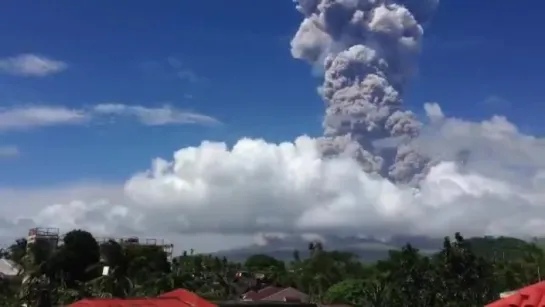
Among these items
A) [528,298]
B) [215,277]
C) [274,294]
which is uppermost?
[215,277]

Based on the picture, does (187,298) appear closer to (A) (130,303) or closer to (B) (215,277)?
(A) (130,303)

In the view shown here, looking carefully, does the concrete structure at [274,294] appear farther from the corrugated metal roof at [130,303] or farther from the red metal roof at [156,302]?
the corrugated metal roof at [130,303]

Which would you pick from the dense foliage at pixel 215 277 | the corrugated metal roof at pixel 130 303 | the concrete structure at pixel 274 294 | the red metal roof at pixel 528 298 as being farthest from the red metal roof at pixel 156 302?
the concrete structure at pixel 274 294

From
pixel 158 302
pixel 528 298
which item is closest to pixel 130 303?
pixel 158 302

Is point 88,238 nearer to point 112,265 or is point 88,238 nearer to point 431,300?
point 112,265

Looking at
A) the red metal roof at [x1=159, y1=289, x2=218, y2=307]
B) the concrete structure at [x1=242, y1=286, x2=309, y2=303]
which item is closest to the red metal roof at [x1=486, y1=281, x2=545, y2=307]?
the red metal roof at [x1=159, y1=289, x2=218, y2=307]

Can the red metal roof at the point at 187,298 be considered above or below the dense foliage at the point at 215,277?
below

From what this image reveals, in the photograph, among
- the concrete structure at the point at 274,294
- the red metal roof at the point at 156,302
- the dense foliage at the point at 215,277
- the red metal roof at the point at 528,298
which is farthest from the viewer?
the concrete structure at the point at 274,294
